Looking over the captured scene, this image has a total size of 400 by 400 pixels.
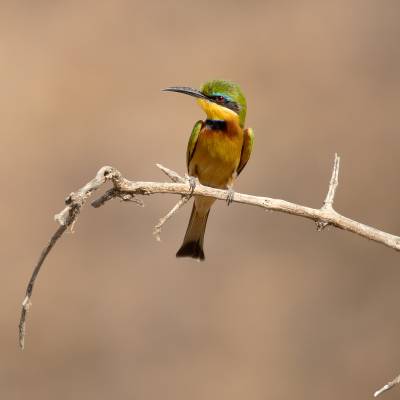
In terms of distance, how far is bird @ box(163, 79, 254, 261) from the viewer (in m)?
2.97

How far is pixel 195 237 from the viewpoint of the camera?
3023mm

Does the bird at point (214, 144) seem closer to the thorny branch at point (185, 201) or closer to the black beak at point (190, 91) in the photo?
the black beak at point (190, 91)

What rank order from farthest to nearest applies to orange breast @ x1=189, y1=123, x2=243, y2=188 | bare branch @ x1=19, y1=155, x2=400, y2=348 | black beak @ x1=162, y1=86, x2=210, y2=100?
orange breast @ x1=189, y1=123, x2=243, y2=188 → black beak @ x1=162, y1=86, x2=210, y2=100 → bare branch @ x1=19, y1=155, x2=400, y2=348

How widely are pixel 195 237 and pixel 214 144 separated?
36 centimetres

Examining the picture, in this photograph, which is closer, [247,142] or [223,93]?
[223,93]

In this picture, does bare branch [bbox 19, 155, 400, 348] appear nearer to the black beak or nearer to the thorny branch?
the thorny branch

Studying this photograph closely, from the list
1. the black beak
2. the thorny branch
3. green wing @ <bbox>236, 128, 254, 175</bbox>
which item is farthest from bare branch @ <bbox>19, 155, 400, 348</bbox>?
green wing @ <bbox>236, 128, 254, 175</bbox>

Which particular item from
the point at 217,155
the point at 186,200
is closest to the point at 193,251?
the point at 217,155

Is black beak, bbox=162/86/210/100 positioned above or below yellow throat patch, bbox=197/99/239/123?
above

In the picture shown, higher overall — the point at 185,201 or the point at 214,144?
the point at 214,144

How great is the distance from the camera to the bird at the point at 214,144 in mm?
2973

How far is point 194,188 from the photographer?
1922 millimetres

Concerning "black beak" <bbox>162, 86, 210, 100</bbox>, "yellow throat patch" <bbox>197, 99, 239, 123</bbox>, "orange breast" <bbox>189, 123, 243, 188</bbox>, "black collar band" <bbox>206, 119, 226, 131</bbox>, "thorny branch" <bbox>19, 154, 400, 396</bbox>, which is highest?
"black beak" <bbox>162, 86, 210, 100</bbox>

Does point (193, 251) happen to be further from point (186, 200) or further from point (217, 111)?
point (186, 200)
